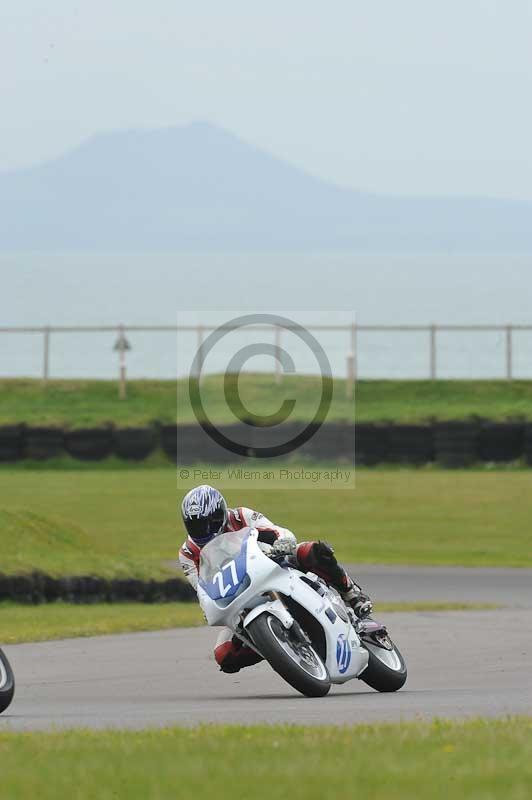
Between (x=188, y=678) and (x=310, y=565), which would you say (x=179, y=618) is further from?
(x=310, y=565)

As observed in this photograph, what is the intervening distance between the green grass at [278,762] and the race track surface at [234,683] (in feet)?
2.87

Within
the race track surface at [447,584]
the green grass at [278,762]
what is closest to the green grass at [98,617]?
the race track surface at [447,584]

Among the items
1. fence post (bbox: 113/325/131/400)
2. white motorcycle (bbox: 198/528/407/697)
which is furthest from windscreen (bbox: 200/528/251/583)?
fence post (bbox: 113/325/131/400)

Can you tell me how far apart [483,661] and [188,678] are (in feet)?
6.79

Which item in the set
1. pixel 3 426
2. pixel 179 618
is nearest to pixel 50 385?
pixel 3 426

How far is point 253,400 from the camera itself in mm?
41031

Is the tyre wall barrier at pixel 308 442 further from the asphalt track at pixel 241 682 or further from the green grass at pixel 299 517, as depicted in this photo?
the asphalt track at pixel 241 682

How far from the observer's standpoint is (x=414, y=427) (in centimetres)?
3609

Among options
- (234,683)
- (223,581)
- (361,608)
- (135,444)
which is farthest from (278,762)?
(135,444)

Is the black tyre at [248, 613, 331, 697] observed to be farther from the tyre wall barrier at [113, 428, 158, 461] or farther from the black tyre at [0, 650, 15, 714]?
the tyre wall barrier at [113, 428, 158, 461]

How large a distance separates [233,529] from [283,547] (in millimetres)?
412

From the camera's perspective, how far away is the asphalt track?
30.8 feet

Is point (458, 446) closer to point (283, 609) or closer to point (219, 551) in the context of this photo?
point (219, 551)

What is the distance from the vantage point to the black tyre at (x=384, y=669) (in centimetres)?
1067
